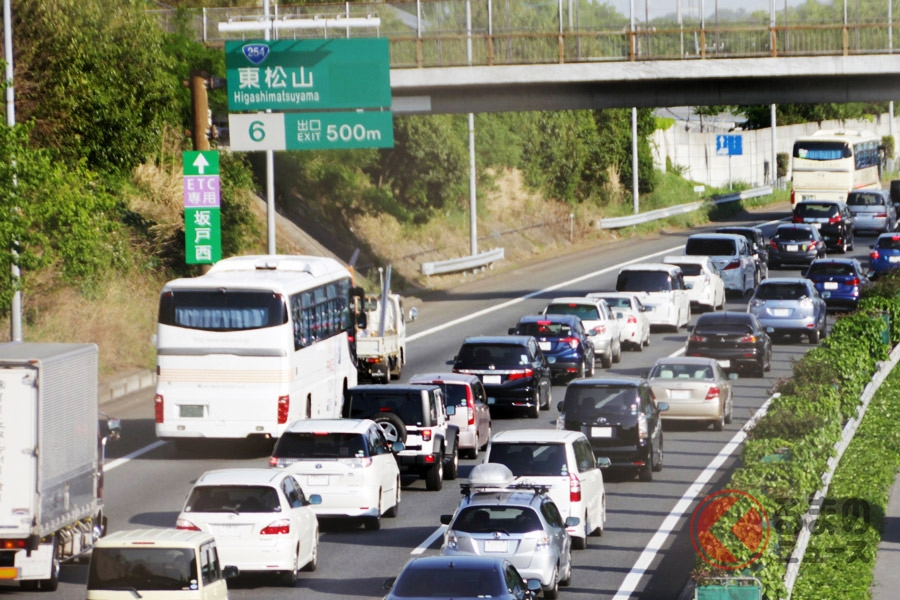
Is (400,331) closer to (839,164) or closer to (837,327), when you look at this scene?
(837,327)

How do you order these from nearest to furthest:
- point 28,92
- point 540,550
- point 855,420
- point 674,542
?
point 540,550, point 674,542, point 855,420, point 28,92

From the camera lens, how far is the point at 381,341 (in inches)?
1453

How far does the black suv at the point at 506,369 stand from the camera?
33.9 m

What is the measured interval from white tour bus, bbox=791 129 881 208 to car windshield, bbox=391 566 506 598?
6348cm

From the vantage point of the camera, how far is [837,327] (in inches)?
1435

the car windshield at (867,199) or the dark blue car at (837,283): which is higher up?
the car windshield at (867,199)

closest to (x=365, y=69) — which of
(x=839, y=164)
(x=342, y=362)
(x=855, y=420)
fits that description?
(x=342, y=362)

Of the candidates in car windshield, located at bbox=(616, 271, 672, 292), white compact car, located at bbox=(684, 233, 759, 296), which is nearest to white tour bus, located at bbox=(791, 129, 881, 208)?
white compact car, located at bbox=(684, 233, 759, 296)

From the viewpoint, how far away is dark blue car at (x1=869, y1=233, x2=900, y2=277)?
56438 millimetres

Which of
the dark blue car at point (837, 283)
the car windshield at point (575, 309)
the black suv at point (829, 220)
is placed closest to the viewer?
the car windshield at point (575, 309)

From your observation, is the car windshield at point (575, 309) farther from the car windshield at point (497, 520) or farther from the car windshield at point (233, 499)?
the car windshield at point (497, 520)

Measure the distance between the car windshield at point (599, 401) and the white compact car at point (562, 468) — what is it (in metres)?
4.19

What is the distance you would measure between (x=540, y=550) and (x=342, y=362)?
1443cm

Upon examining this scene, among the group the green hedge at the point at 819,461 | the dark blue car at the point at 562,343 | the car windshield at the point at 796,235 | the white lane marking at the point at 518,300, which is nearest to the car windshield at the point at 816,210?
the white lane marking at the point at 518,300
